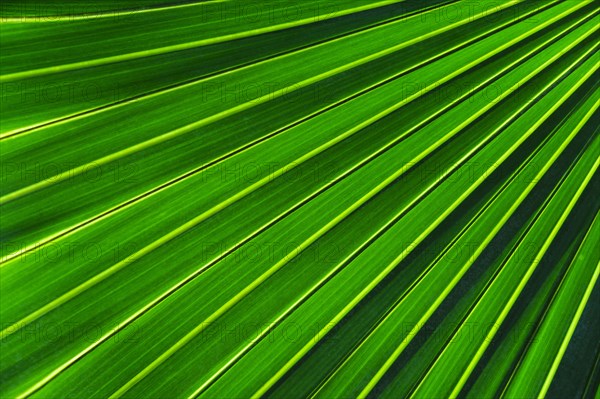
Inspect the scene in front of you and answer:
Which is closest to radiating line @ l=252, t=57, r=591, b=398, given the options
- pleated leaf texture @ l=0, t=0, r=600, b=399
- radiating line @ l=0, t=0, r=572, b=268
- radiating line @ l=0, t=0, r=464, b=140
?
pleated leaf texture @ l=0, t=0, r=600, b=399

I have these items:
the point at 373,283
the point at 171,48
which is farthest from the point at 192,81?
the point at 373,283

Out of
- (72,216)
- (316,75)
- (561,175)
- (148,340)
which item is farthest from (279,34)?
(561,175)

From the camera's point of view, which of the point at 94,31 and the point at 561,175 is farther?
the point at 561,175

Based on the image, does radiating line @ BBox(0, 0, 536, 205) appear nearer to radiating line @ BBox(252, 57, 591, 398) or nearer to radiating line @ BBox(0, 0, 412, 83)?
radiating line @ BBox(0, 0, 412, 83)

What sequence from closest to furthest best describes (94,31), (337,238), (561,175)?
(94,31) → (337,238) → (561,175)

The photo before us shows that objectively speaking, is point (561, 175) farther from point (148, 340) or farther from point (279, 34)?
point (148, 340)

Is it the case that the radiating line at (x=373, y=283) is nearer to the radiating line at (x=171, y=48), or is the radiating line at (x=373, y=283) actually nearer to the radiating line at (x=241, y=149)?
the radiating line at (x=241, y=149)

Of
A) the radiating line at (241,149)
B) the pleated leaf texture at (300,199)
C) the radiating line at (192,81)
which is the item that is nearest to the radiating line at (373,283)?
the pleated leaf texture at (300,199)

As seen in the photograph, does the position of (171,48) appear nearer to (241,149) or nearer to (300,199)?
(241,149)
